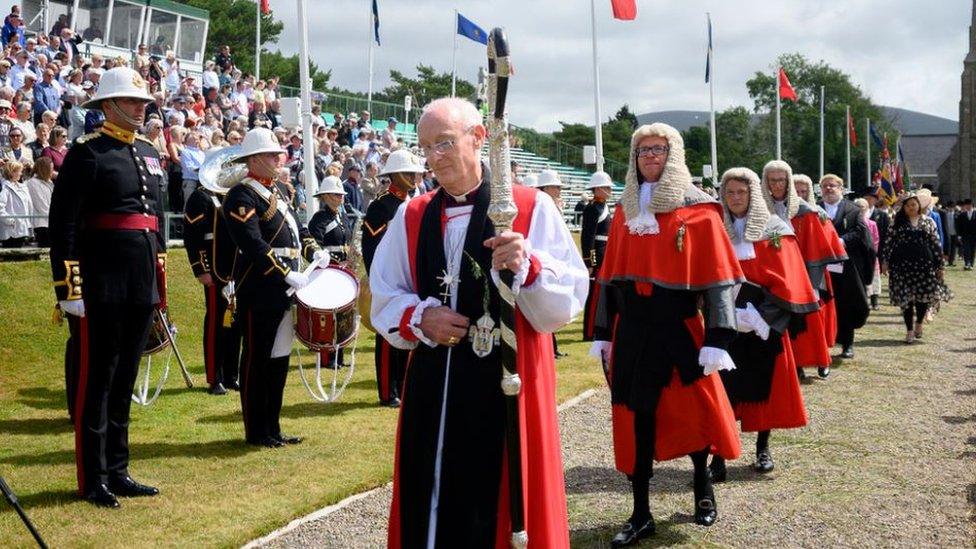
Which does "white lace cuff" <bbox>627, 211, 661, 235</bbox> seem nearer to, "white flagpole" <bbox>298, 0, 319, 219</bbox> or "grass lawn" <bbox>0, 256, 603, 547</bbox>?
"grass lawn" <bbox>0, 256, 603, 547</bbox>

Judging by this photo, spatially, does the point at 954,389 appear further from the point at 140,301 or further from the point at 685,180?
the point at 140,301

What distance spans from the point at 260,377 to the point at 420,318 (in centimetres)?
435

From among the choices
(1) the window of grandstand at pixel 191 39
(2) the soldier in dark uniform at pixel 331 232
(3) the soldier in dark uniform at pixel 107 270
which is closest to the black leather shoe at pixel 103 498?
(3) the soldier in dark uniform at pixel 107 270

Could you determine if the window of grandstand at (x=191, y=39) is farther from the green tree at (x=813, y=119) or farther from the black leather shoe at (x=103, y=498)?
the green tree at (x=813, y=119)

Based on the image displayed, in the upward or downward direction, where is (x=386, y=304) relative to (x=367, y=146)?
downward

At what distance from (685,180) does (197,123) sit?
14.2 m

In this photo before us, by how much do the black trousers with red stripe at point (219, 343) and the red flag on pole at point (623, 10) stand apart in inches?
736

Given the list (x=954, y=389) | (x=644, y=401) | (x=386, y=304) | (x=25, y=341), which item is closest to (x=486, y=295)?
(x=386, y=304)

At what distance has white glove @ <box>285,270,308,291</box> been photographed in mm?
8016

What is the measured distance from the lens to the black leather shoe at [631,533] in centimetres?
569

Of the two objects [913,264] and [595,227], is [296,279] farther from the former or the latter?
[913,264]

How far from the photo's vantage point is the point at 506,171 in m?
3.65

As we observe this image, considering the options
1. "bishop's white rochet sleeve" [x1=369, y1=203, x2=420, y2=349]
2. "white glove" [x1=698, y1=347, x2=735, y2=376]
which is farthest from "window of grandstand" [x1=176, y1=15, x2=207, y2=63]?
"bishop's white rochet sleeve" [x1=369, y1=203, x2=420, y2=349]

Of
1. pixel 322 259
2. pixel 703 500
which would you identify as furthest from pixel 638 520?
pixel 322 259
